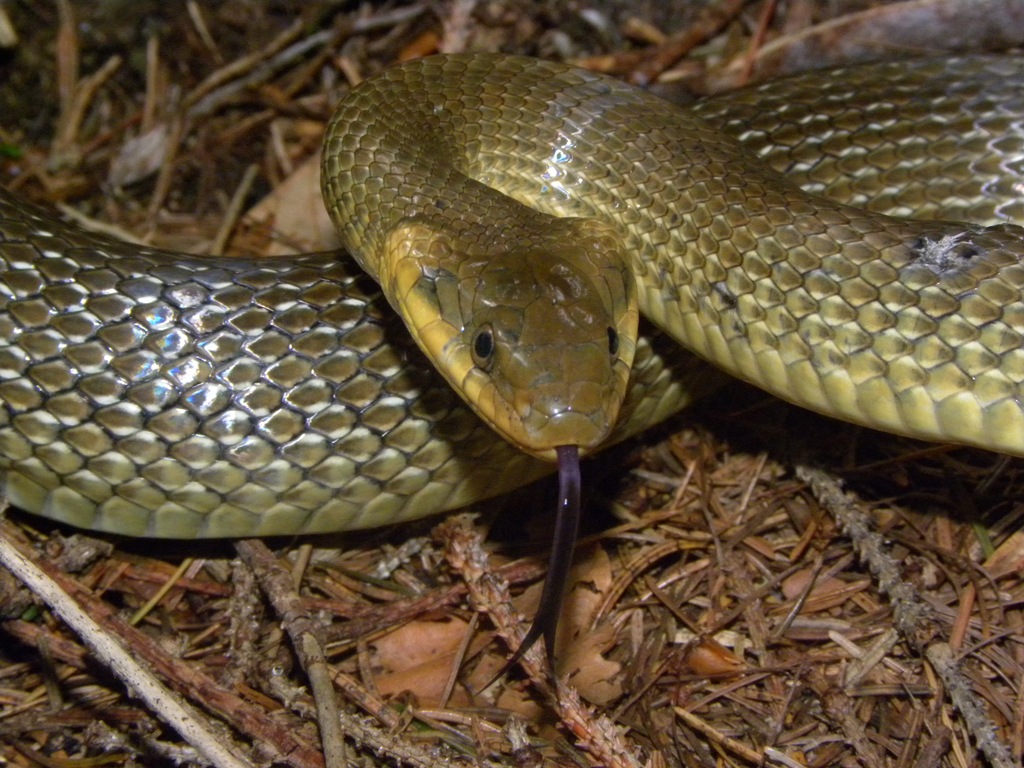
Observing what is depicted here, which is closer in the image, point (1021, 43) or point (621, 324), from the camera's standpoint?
point (621, 324)

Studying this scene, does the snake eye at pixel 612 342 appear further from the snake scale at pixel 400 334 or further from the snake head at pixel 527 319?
the snake scale at pixel 400 334

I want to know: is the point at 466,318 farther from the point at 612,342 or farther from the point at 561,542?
the point at 561,542


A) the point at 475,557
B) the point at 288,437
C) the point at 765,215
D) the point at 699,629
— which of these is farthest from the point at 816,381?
the point at 288,437

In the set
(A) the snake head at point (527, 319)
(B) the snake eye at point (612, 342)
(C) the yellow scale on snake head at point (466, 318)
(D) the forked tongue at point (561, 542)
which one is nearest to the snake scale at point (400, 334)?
(C) the yellow scale on snake head at point (466, 318)

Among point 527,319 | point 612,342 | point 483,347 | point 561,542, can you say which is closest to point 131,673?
point 561,542

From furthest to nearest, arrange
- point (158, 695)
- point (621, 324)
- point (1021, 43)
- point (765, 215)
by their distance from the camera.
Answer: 1. point (1021, 43)
2. point (765, 215)
3. point (621, 324)
4. point (158, 695)

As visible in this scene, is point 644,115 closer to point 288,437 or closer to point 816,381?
point 816,381
